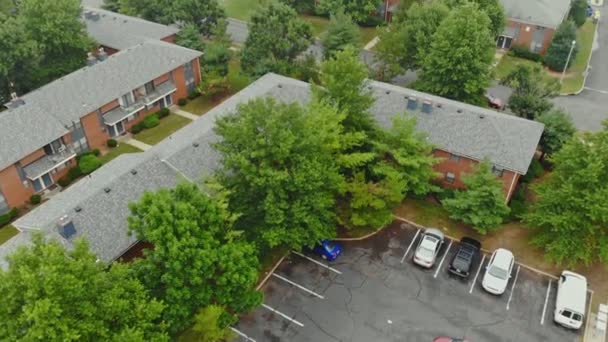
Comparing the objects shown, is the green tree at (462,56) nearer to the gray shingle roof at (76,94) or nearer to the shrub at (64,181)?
the gray shingle roof at (76,94)

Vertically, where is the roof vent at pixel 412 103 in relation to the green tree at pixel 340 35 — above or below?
below

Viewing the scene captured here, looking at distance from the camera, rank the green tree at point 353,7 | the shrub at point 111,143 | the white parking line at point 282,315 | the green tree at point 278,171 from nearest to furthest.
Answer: the green tree at point 278,171
the white parking line at point 282,315
the shrub at point 111,143
the green tree at point 353,7

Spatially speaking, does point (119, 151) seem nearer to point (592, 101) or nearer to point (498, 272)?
point (498, 272)

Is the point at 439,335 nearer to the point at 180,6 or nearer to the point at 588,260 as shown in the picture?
the point at 588,260

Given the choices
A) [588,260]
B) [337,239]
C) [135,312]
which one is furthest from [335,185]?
[588,260]

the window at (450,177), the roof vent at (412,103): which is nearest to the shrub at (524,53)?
the roof vent at (412,103)
